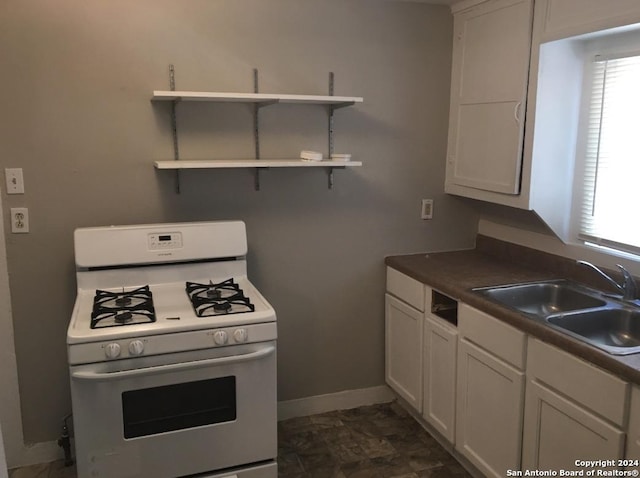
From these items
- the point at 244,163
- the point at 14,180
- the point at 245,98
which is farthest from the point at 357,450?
the point at 14,180

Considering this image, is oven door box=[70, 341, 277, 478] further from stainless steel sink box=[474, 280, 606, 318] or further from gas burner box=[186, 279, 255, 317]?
stainless steel sink box=[474, 280, 606, 318]

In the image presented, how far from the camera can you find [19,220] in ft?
8.18

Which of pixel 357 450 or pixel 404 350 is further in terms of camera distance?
pixel 404 350

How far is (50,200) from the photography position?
252 centimetres

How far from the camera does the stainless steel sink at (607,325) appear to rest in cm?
216

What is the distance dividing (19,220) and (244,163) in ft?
3.35

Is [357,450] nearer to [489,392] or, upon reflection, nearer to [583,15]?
[489,392]

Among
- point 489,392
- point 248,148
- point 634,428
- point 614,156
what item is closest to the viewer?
point 634,428

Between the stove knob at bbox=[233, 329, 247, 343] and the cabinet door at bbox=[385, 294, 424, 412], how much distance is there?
1.02m

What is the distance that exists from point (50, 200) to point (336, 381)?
5.69 ft

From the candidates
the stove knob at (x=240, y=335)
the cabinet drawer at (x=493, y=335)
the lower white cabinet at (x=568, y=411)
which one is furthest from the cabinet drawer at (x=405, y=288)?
the stove knob at (x=240, y=335)

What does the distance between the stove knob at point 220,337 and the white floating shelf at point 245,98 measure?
3.30ft

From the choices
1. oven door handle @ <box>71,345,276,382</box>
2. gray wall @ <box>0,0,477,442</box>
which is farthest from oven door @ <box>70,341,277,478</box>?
gray wall @ <box>0,0,477,442</box>

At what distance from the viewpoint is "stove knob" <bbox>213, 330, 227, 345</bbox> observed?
210 cm
